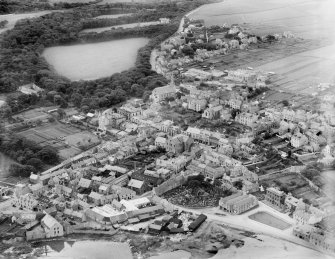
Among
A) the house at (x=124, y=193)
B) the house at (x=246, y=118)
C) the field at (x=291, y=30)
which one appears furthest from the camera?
the field at (x=291, y=30)

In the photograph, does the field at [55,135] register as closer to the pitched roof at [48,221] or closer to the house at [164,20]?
Answer: the pitched roof at [48,221]

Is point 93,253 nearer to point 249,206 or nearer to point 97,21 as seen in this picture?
point 249,206

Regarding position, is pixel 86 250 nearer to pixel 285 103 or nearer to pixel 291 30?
pixel 285 103

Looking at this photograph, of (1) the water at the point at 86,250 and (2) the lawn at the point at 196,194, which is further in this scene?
(2) the lawn at the point at 196,194

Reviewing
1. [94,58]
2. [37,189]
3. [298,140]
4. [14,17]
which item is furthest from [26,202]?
[14,17]

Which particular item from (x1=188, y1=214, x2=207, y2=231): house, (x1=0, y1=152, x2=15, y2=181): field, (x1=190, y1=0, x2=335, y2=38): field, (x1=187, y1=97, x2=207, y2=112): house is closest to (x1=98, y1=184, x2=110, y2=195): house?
(x1=188, y1=214, x2=207, y2=231): house

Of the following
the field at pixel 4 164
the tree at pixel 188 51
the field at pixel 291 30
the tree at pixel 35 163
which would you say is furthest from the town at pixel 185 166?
the tree at pixel 188 51
